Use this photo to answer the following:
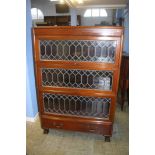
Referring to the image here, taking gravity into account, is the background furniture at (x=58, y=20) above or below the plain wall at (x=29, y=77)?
above

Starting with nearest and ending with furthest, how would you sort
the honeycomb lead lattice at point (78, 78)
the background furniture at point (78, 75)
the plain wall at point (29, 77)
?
the background furniture at point (78, 75) → the honeycomb lead lattice at point (78, 78) → the plain wall at point (29, 77)

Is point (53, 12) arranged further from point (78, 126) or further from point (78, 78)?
point (78, 126)

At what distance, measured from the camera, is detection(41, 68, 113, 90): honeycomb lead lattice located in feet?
6.07

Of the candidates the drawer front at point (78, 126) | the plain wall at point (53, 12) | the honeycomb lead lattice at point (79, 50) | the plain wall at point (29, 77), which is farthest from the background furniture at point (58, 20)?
the drawer front at point (78, 126)

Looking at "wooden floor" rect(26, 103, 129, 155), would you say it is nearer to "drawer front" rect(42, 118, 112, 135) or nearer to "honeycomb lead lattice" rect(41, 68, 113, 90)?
"drawer front" rect(42, 118, 112, 135)

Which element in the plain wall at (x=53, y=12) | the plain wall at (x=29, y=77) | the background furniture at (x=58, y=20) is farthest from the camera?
the plain wall at (x=53, y=12)

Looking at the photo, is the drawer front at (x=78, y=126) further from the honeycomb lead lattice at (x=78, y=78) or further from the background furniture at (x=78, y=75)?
the honeycomb lead lattice at (x=78, y=78)

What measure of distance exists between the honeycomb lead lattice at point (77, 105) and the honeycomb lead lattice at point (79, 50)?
1.58 ft

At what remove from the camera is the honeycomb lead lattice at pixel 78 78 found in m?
1.85

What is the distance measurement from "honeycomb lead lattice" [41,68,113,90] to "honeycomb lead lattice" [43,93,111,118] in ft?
0.51

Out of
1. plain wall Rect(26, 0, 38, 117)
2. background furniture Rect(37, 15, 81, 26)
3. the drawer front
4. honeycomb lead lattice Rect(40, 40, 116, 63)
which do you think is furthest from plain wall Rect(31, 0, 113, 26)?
the drawer front
